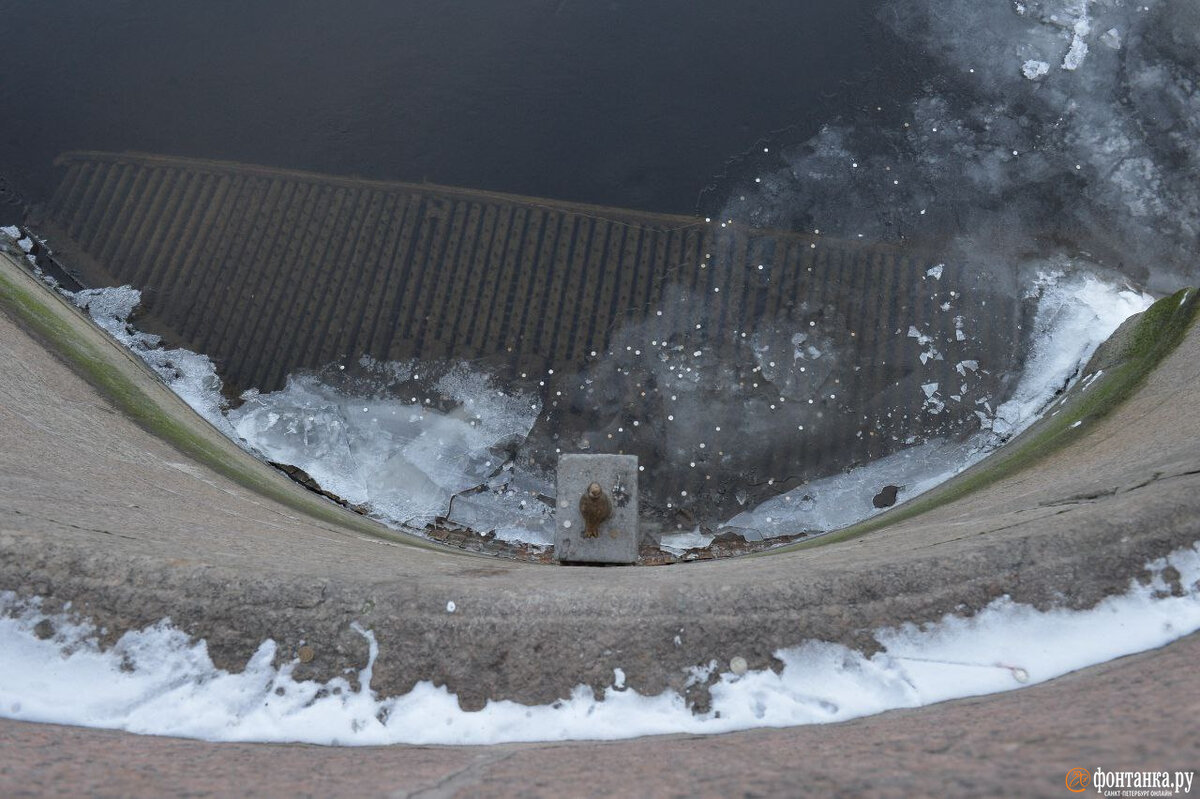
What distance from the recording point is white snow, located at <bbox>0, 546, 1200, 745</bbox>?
254 cm

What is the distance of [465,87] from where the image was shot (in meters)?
6.78

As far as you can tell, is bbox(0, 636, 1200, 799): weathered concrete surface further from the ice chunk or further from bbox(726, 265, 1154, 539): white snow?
the ice chunk

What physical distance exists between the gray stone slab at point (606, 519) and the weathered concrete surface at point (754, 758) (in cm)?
186

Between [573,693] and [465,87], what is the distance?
571cm

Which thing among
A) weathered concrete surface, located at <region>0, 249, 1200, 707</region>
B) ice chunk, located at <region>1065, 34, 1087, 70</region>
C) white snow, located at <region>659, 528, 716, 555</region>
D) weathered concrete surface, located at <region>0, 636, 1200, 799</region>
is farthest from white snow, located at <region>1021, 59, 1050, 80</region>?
weathered concrete surface, located at <region>0, 636, 1200, 799</region>

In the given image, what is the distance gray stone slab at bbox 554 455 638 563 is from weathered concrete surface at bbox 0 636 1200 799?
1.86 metres

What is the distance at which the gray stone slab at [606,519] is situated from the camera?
14.2 ft

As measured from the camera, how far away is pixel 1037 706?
2248 millimetres

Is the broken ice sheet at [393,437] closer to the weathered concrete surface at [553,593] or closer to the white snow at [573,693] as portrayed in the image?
the weathered concrete surface at [553,593]

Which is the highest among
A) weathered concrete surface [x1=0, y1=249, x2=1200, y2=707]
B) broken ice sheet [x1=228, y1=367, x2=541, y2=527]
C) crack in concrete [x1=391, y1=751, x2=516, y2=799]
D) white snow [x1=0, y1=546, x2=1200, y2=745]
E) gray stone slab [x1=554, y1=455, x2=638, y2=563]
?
broken ice sheet [x1=228, y1=367, x2=541, y2=527]

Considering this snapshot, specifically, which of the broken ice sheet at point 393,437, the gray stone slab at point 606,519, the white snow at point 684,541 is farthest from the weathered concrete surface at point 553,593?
the broken ice sheet at point 393,437

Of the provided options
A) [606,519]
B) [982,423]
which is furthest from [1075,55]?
[606,519]

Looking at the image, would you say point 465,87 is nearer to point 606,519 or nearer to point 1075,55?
point 606,519

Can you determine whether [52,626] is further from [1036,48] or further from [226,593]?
[1036,48]
